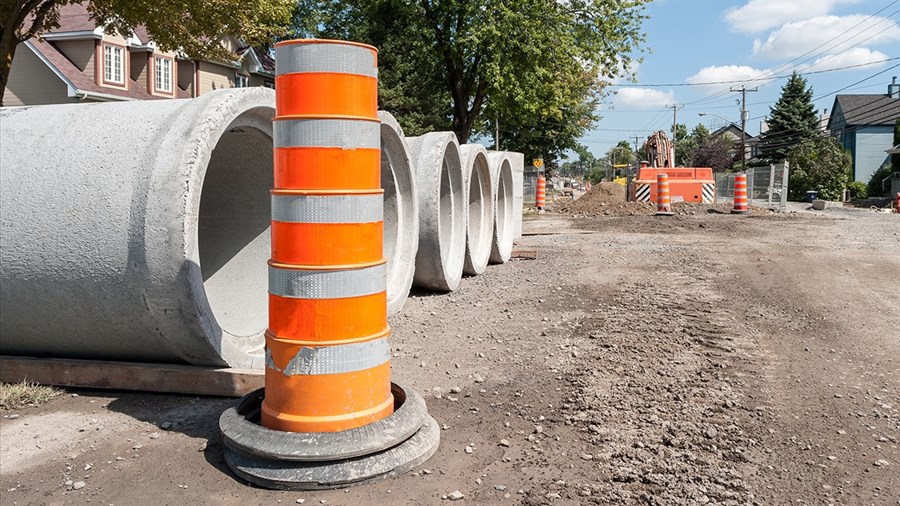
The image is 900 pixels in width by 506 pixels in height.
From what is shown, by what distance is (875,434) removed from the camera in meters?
4.22

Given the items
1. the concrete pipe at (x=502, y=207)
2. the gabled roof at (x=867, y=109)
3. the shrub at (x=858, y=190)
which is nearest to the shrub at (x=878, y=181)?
the shrub at (x=858, y=190)

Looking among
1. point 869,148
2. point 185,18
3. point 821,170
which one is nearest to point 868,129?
point 869,148

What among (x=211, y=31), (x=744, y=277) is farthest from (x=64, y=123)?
(x=211, y=31)

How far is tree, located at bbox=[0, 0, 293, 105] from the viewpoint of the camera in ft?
48.5

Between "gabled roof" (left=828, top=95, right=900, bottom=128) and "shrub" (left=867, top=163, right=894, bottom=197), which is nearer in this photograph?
"shrub" (left=867, top=163, right=894, bottom=197)

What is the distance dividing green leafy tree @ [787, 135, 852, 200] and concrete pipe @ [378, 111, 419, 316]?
156ft

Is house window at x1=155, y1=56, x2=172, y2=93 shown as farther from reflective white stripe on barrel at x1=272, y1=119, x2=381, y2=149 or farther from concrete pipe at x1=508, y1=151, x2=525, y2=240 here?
reflective white stripe on barrel at x1=272, y1=119, x2=381, y2=149

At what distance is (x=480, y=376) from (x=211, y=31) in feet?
46.1

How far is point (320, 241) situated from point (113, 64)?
28595 mm

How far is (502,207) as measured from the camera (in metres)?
13.4

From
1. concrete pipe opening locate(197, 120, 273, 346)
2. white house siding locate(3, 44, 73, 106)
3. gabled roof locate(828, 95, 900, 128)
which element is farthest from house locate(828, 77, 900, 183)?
concrete pipe opening locate(197, 120, 273, 346)

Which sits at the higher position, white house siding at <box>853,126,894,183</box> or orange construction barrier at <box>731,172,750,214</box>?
white house siding at <box>853,126,894,183</box>

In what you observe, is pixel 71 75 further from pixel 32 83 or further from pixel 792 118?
pixel 792 118

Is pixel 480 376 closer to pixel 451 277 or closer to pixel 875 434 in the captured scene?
pixel 875 434
